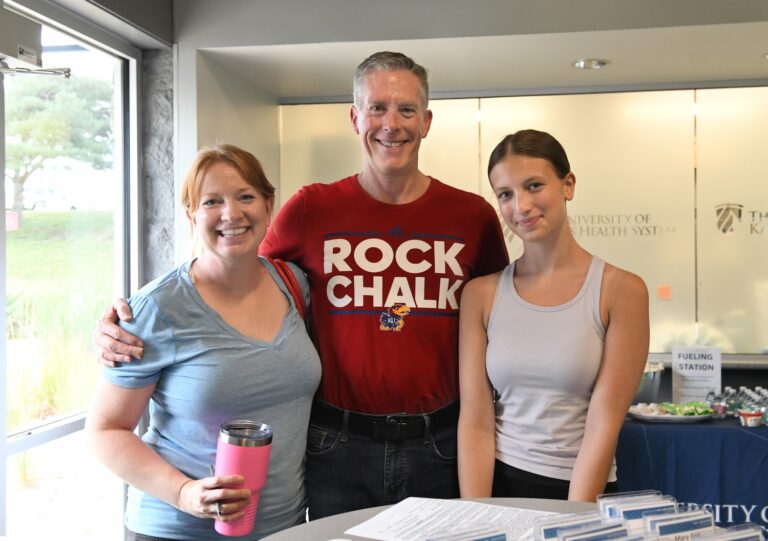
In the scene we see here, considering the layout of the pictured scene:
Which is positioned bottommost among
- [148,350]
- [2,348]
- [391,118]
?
[2,348]

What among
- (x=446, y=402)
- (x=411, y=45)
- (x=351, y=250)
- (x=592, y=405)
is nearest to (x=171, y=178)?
(x=411, y=45)

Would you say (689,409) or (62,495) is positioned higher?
(689,409)

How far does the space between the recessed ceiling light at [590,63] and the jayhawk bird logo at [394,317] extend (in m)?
2.38

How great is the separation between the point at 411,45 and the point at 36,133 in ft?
5.36

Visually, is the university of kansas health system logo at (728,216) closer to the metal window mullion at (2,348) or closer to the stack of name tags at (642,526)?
the metal window mullion at (2,348)

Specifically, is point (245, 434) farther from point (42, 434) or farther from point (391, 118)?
point (42, 434)

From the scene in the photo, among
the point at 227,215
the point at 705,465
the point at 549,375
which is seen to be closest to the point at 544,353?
the point at 549,375

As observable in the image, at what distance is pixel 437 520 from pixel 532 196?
2.75 feet

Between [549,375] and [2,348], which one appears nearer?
[549,375]

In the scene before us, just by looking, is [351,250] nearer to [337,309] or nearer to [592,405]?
[337,309]

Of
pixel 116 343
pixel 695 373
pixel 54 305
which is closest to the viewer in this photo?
pixel 116 343

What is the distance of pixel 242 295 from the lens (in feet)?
6.06

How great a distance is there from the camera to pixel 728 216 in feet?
14.9

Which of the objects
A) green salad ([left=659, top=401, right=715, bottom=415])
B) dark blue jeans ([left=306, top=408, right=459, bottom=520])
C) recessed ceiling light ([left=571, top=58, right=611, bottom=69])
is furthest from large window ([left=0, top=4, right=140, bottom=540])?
green salad ([left=659, top=401, right=715, bottom=415])
